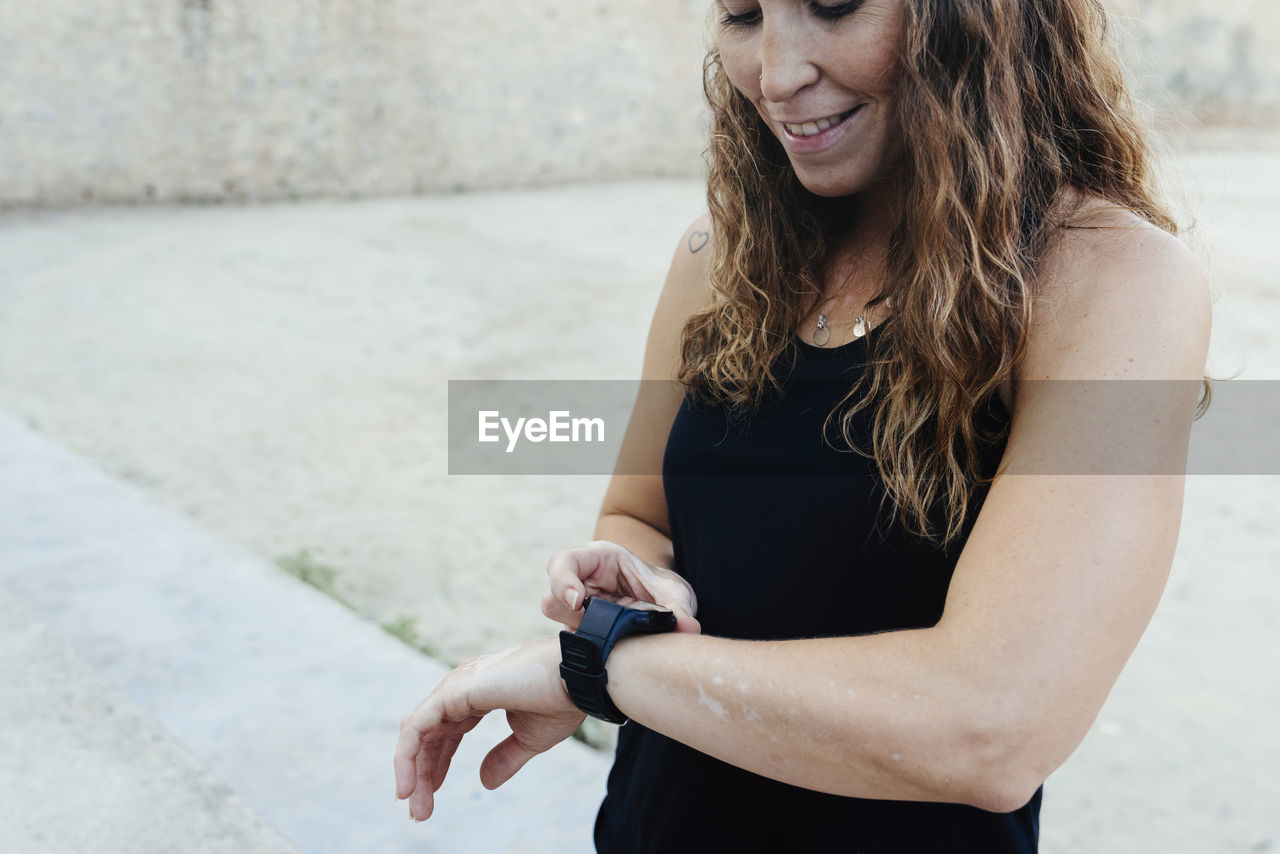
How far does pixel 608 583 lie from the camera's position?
1.25m

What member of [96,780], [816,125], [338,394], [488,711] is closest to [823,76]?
[816,125]

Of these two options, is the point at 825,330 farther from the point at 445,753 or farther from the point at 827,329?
the point at 445,753

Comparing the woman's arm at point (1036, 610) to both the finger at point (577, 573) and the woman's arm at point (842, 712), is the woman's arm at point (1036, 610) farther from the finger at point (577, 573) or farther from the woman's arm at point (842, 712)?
the finger at point (577, 573)

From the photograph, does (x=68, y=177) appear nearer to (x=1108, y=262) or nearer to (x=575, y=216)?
(x=575, y=216)

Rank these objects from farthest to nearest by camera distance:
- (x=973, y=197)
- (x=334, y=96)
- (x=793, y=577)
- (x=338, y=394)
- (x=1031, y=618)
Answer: (x=334, y=96) → (x=338, y=394) → (x=793, y=577) → (x=973, y=197) → (x=1031, y=618)

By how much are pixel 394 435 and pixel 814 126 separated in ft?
13.6

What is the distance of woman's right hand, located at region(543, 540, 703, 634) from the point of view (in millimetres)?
1182

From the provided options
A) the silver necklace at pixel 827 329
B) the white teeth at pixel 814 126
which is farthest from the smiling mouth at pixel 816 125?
the silver necklace at pixel 827 329

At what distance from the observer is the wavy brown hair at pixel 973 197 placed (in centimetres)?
102

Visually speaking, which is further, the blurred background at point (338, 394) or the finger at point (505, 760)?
the blurred background at point (338, 394)

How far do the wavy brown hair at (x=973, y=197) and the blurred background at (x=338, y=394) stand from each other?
17 cm

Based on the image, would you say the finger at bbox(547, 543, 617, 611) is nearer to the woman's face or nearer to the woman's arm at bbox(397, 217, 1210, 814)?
the woman's arm at bbox(397, 217, 1210, 814)

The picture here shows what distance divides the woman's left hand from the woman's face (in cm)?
57

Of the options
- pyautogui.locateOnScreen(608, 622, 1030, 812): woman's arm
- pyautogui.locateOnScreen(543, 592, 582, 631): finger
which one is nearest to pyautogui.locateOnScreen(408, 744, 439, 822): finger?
pyautogui.locateOnScreen(543, 592, 582, 631): finger
